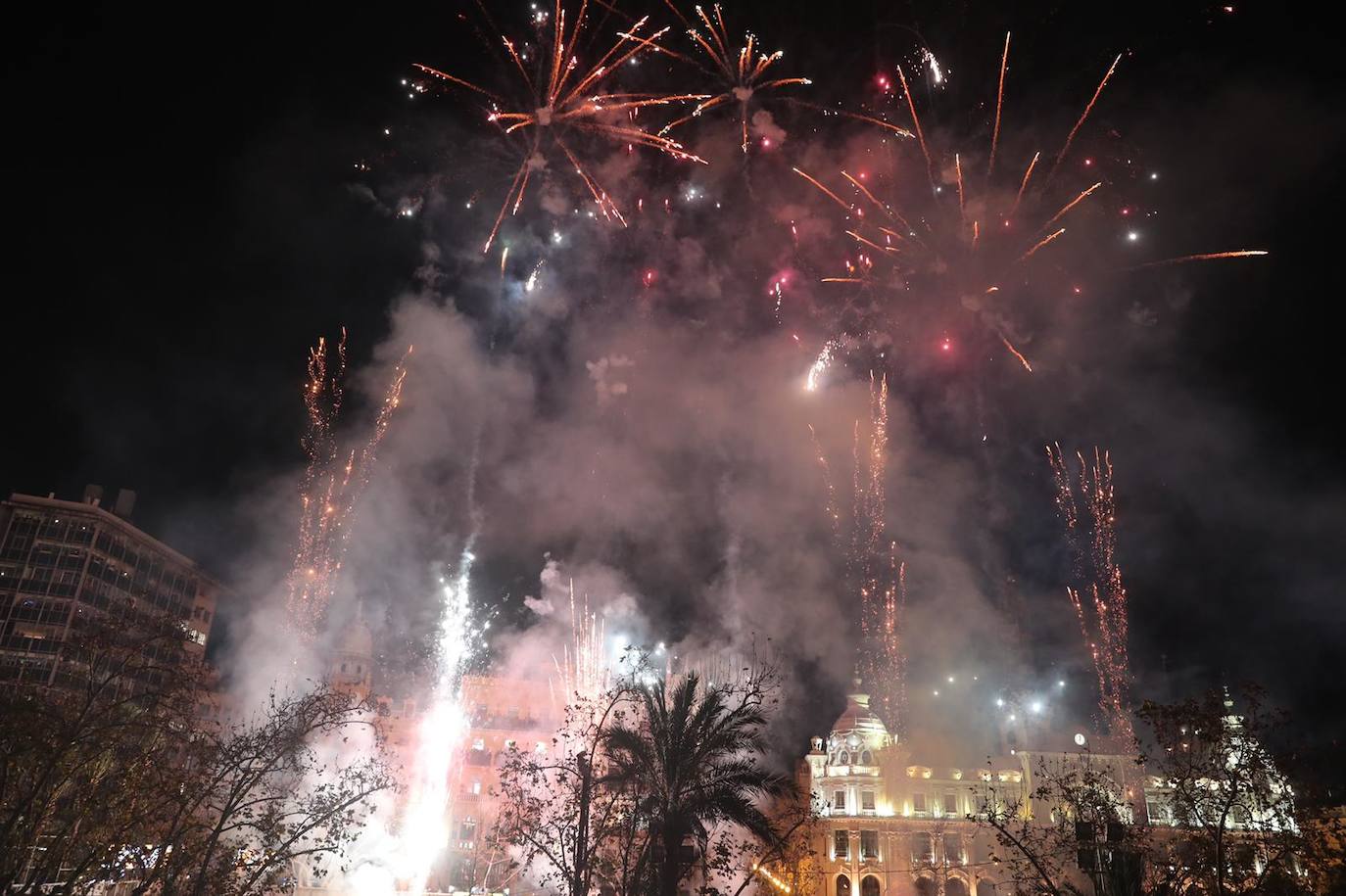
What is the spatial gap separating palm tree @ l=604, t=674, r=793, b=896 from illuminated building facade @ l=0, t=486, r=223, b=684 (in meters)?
49.8

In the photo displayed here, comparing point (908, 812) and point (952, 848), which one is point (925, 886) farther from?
point (908, 812)

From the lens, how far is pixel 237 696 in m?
60.9

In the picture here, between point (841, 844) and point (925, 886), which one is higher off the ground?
point (841, 844)

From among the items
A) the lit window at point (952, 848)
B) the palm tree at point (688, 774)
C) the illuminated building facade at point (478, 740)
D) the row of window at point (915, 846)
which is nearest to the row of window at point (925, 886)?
the lit window at point (952, 848)

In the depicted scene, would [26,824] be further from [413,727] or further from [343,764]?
[413,727]

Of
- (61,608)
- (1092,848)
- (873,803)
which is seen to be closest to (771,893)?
(873,803)

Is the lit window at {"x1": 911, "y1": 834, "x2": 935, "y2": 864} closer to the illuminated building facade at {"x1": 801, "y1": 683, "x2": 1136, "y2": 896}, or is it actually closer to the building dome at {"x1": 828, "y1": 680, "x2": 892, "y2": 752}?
the illuminated building facade at {"x1": 801, "y1": 683, "x2": 1136, "y2": 896}

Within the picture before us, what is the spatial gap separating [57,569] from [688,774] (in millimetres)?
60242

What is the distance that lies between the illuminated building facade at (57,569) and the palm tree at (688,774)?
4976 cm

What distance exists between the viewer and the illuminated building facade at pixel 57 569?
5909 centimetres

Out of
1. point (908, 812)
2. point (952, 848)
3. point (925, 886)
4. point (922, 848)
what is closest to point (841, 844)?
point (908, 812)

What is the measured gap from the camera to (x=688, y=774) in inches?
886

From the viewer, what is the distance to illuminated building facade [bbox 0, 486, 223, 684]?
5909 cm

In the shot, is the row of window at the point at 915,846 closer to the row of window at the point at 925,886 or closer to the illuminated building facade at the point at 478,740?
the row of window at the point at 925,886
